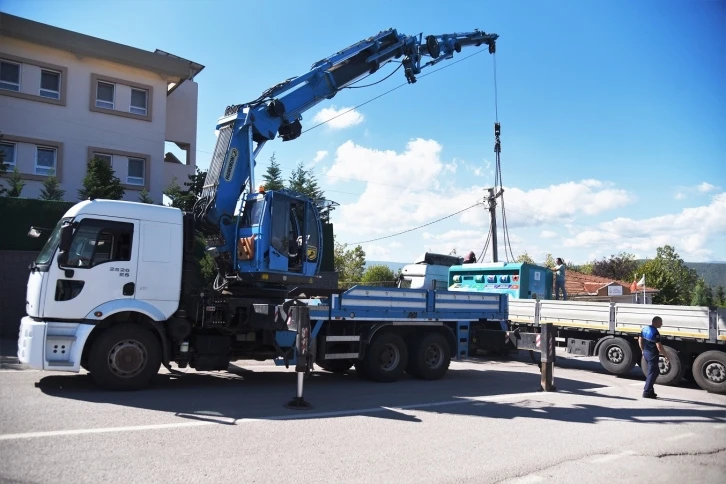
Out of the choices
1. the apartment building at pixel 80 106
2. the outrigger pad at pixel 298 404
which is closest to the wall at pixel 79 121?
the apartment building at pixel 80 106

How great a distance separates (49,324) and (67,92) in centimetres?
1853

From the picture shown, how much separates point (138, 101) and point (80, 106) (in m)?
2.56

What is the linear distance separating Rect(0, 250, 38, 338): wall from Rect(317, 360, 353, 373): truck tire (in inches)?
338

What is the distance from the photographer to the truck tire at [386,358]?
11109 millimetres

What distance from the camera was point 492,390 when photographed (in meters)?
11.0

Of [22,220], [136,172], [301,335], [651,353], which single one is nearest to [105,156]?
[136,172]

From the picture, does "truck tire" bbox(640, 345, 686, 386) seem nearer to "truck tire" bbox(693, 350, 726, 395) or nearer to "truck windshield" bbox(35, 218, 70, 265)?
"truck tire" bbox(693, 350, 726, 395)

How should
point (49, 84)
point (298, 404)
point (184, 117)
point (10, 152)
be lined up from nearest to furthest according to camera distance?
point (298, 404) → point (10, 152) → point (49, 84) → point (184, 117)

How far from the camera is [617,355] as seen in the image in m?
13.9

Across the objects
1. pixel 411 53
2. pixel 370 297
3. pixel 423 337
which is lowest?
pixel 423 337

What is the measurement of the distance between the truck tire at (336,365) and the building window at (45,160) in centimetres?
1661

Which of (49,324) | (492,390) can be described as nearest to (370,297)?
(492,390)

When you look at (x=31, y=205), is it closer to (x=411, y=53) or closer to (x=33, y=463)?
(x=411, y=53)

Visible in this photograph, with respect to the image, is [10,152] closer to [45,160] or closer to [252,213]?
[45,160]
